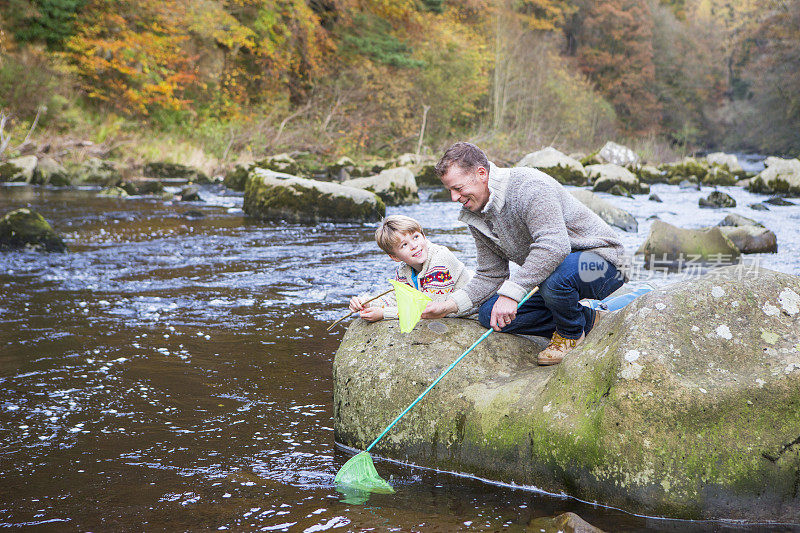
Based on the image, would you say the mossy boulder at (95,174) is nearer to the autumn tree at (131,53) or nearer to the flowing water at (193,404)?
the autumn tree at (131,53)

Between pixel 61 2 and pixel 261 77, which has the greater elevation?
pixel 61 2

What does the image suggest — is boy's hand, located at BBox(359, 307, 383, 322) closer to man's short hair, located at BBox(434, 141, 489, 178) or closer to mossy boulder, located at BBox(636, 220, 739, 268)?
man's short hair, located at BBox(434, 141, 489, 178)

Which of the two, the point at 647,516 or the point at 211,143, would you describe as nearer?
the point at 647,516

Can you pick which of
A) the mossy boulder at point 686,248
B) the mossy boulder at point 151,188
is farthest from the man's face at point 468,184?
the mossy boulder at point 151,188

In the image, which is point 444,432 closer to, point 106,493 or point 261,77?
point 106,493

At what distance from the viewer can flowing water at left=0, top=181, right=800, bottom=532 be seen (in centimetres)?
298

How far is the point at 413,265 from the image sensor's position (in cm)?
408

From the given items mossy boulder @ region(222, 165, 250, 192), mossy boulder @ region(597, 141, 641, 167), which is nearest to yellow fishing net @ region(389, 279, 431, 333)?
mossy boulder @ region(222, 165, 250, 192)

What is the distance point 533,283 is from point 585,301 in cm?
39

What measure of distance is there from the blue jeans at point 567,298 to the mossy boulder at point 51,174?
1619cm

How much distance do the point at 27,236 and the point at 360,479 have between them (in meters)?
7.70

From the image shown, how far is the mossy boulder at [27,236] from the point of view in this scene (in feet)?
30.5

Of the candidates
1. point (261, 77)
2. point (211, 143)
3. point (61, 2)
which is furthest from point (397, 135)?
point (61, 2)

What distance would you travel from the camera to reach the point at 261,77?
2683 centimetres
